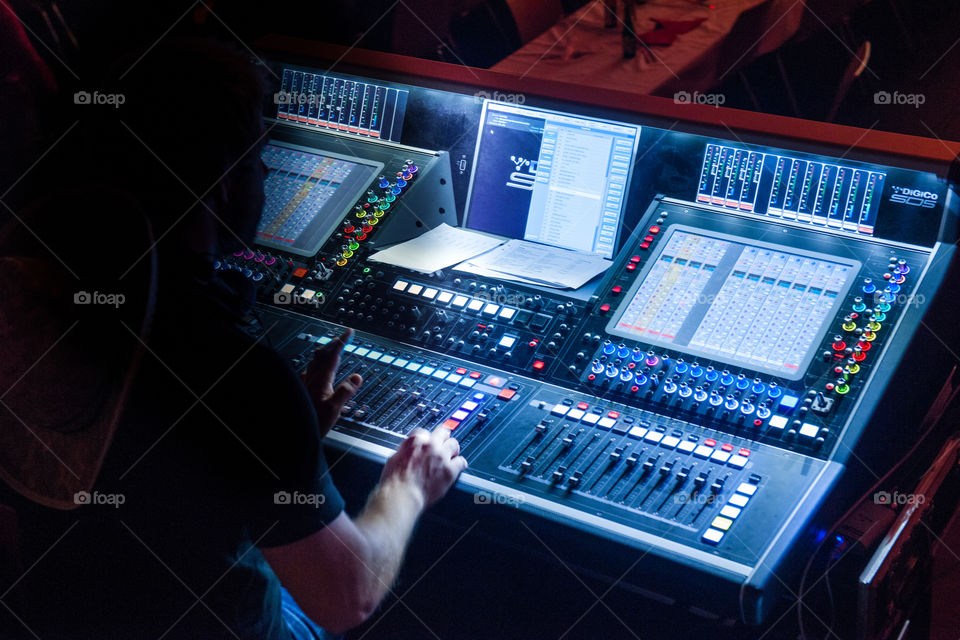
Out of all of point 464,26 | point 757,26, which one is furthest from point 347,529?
point 757,26

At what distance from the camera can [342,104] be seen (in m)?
2.65

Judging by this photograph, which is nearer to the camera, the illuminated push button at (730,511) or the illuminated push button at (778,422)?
the illuminated push button at (730,511)

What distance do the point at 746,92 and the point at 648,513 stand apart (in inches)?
139

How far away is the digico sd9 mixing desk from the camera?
1.61m

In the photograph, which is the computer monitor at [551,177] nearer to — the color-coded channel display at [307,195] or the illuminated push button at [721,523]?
the color-coded channel display at [307,195]

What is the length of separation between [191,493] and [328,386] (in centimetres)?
60

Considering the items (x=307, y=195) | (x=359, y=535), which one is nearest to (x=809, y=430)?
(x=359, y=535)

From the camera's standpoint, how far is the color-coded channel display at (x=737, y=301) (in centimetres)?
184

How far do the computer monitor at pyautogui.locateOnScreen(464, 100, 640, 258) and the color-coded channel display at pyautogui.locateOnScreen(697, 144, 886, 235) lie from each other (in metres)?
0.24

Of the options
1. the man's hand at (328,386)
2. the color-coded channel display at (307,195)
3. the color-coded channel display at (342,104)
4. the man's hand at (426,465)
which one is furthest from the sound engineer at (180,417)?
the color-coded channel display at (342,104)

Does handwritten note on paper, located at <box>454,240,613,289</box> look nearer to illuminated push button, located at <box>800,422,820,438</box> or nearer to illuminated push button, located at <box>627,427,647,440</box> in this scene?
illuminated push button, located at <box>627,427,647,440</box>

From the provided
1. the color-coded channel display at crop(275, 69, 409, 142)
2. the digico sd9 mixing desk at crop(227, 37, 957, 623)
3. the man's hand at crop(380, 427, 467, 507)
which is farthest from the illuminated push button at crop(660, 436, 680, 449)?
the color-coded channel display at crop(275, 69, 409, 142)

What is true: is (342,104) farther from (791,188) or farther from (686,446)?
(686,446)

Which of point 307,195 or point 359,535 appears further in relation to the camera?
point 307,195
